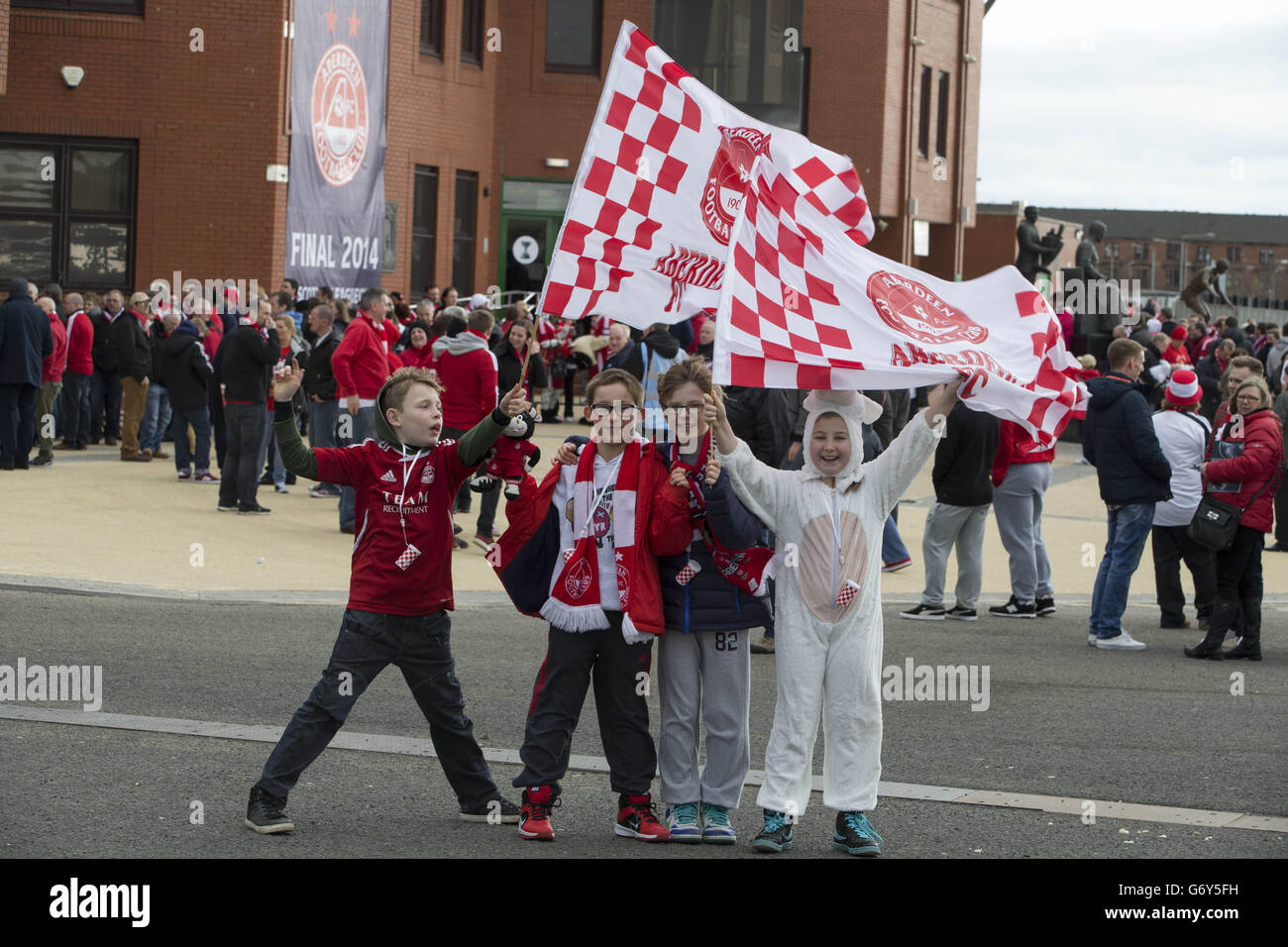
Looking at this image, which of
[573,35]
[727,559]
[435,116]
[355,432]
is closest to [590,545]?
[727,559]

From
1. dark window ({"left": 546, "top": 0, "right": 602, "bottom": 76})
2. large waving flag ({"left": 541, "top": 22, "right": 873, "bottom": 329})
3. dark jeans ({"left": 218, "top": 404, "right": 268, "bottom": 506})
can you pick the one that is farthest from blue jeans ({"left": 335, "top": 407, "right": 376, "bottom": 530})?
dark window ({"left": 546, "top": 0, "right": 602, "bottom": 76})

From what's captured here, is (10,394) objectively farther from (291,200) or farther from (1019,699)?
(1019,699)

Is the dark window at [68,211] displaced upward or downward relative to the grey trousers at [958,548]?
upward

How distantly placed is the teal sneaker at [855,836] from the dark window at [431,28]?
77.7ft

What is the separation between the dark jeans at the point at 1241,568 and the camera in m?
10.4

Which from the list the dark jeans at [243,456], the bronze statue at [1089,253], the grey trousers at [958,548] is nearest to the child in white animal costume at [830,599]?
the grey trousers at [958,548]

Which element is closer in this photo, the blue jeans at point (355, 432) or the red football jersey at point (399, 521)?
the red football jersey at point (399, 521)

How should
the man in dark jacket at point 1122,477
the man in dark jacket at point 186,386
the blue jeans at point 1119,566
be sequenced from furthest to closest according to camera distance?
the man in dark jacket at point 186,386 < the blue jeans at point 1119,566 < the man in dark jacket at point 1122,477

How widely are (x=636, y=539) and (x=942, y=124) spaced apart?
1371 inches

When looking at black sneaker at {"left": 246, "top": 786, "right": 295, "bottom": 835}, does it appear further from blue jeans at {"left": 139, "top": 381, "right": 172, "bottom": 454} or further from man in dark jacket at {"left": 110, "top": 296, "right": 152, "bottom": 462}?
blue jeans at {"left": 139, "top": 381, "right": 172, "bottom": 454}

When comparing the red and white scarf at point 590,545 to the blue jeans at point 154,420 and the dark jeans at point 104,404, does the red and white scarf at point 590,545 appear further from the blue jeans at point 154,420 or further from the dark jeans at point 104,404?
the dark jeans at point 104,404

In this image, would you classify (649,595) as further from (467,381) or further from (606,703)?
(467,381)

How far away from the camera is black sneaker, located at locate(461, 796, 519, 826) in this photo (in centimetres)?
623

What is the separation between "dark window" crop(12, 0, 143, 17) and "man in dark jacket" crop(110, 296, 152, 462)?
6.16 metres
